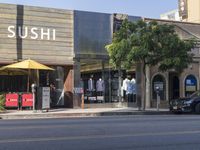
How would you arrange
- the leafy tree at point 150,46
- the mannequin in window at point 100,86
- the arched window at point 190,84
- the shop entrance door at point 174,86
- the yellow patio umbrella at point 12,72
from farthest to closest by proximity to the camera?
the arched window at point 190,84, the shop entrance door at point 174,86, the mannequin in window at point 100,86, the yellow patio umbrella at point 12,72, the leafy tree at point 150,46

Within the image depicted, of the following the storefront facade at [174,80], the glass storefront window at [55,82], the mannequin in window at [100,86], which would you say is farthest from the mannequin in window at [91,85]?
the storefront facade at [174,80]

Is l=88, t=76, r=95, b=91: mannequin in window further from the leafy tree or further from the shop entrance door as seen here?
the shop entrance door

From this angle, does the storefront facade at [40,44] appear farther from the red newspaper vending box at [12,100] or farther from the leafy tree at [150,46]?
the leafy tree at [150,46]

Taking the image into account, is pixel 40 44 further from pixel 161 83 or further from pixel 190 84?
pixel 190 84

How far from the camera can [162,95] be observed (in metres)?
33.8

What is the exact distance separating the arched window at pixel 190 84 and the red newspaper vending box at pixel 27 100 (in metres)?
12.1

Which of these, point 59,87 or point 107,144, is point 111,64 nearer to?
point 59,87

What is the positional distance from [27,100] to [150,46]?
23.8 feet

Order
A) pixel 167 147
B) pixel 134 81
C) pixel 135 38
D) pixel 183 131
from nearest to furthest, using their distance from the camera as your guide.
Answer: pixel 167 147 < pixel 183 131 < pixel 135 38 < pixel 134 81

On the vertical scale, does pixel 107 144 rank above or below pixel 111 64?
below

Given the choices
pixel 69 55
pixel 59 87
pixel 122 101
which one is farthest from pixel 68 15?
pixel 122 101

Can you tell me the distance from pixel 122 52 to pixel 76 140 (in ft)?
52.8

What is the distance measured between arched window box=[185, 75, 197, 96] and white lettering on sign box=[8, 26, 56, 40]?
1023 cm

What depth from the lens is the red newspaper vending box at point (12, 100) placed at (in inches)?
1069
